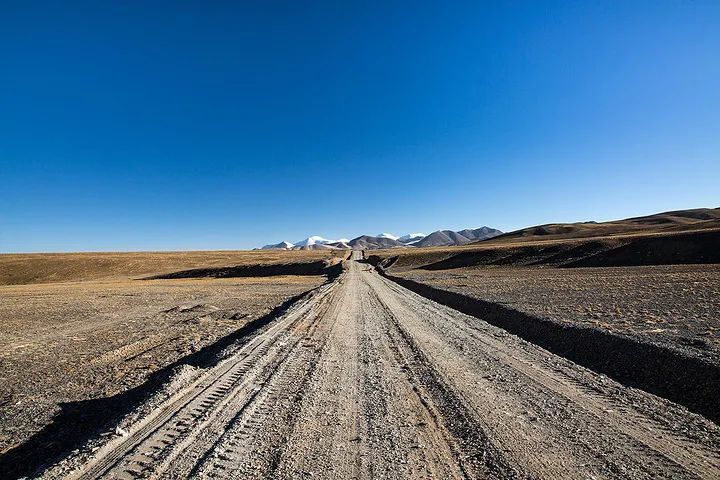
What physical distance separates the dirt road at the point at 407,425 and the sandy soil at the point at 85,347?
98.2 inches

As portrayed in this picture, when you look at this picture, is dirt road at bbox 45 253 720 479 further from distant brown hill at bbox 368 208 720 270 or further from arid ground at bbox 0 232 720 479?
distant brown hill at bbox 368 208 720 270

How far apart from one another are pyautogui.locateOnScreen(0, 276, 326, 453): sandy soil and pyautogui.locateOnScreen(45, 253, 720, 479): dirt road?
8.18ft

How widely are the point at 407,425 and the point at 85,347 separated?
11.7 meters

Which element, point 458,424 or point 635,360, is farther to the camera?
point 635,360

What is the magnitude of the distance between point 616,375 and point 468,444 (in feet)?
17.7

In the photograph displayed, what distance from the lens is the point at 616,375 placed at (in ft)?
27.8

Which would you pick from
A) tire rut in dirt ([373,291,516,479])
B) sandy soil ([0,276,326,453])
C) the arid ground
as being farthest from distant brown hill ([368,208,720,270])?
tire rut in dirt ([373,291,516,479])

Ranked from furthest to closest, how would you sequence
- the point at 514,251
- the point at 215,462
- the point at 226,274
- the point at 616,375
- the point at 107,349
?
the point at 226,274 → the point at 514,251 → the point at 107,349 → the point at 616,375 → the point at 215,462

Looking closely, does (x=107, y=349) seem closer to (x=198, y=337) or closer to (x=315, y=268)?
(x=198, y=337)

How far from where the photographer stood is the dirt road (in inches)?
183

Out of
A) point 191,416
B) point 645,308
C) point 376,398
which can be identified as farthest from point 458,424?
point 645,308

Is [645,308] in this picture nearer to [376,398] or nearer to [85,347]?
[376,398]

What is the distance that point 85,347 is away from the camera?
12.3 metres

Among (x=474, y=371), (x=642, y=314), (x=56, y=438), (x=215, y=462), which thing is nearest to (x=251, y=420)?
(x=215, y=462)
